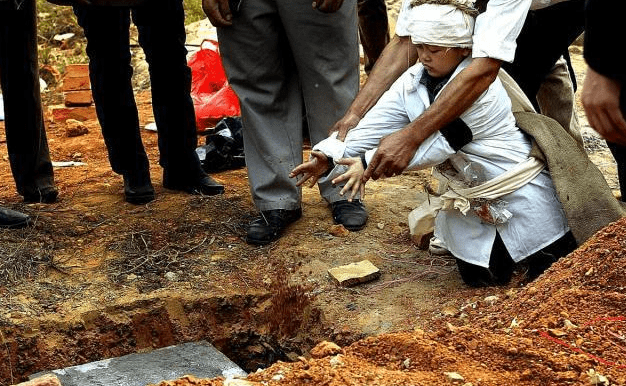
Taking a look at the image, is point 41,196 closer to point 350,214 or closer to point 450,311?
point 350,214

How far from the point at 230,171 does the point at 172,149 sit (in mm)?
722

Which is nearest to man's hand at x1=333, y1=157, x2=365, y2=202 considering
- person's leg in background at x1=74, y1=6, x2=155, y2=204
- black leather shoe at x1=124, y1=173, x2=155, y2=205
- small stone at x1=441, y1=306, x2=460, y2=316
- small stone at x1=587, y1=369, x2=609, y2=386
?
small stone at x1=441, y1=306, x2=460, y2=316

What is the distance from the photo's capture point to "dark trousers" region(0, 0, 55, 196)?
5.17m

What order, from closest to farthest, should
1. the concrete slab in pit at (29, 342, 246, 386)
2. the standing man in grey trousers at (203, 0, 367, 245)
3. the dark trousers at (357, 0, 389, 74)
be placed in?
the concrete slab in pit at (29, 342, 246, 386) < the standing man in grey trousers at (203, 0, 367, 245) < the dark trousers at (357, 0, 389, 74)

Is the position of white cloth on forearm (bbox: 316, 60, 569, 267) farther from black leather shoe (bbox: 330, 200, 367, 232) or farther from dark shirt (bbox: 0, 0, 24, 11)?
dark shirt (bbox: 0, 0, 24, 11)

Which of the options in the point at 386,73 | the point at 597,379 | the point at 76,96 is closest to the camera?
the point at 597,379

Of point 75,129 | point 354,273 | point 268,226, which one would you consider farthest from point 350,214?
point 75,129

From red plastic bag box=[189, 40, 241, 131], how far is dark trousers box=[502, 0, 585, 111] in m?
2.75

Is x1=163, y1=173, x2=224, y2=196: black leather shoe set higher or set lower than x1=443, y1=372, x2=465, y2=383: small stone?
lower

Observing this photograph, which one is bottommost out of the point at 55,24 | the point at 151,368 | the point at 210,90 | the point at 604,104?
the point at 55,24

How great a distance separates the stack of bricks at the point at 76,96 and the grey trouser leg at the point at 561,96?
3.97 meters

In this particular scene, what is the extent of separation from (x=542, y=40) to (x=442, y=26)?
0.93 m

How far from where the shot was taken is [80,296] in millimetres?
4602

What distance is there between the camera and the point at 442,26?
389 cm
